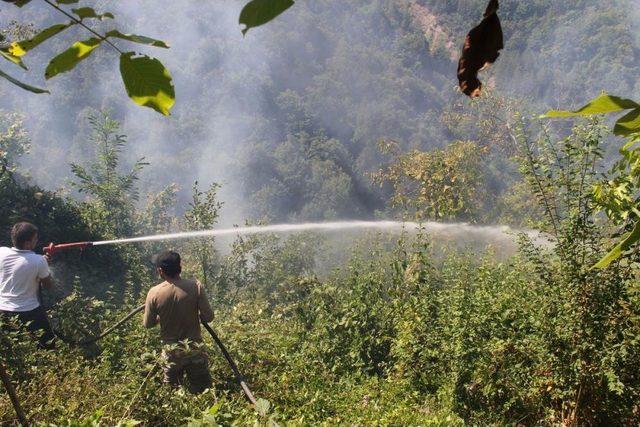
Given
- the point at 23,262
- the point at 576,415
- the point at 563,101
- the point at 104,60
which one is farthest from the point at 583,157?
the point at 104,60

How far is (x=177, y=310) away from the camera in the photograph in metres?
4.84

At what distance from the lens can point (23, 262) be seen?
5086 millimetres

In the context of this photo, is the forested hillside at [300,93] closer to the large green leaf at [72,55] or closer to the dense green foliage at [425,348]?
the dense green foliage at [425,348]

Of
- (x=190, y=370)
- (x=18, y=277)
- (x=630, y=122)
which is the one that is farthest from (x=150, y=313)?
(x=630, y=122)

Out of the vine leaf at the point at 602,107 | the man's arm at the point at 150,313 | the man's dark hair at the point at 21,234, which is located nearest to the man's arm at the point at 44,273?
the man's dark hair at the point at 21,234

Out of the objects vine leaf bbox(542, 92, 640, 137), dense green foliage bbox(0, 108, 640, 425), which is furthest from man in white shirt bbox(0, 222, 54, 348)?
vine leaf bbox(542, 92, 640, 137)

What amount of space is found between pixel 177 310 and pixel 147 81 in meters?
4.06

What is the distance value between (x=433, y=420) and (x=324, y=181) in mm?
18829

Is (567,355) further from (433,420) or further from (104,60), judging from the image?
(104,60)

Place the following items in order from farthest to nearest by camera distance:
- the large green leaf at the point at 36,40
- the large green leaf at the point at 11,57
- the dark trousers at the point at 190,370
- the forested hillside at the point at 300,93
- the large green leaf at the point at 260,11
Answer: the forested hillside at the point at 300,93 < the dark trousers at the point at 190,370 < the large green leaf at the point at 11,57 < the large green leaf at the point at 36,40 < the large green leaf at the point at 260,11

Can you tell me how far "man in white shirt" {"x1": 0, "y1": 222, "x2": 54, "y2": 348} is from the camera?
5.09m

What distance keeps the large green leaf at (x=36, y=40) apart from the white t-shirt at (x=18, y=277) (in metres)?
4.36

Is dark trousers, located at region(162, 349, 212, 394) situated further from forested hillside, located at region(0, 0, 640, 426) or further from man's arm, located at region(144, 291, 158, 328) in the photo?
man's arm, located at region(144, 291, 158, 328)

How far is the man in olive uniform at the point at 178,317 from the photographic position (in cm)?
483
